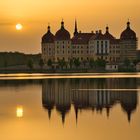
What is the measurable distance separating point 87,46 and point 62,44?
526cm

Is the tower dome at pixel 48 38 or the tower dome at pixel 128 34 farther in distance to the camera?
the tower dome at pixel 128 34

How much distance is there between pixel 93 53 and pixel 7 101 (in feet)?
265

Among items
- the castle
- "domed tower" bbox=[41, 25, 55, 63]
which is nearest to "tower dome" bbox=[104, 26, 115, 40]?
the castle

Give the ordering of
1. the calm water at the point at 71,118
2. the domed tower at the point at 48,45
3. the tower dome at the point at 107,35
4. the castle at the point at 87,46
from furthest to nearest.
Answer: the domed tower at the point at 48,45, the tower dome at the point at 107,35, the castle at the point at 87,46, the calm water at the point at 71,118

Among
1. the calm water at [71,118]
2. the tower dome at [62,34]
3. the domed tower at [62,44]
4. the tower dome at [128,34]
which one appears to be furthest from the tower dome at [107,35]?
the calm water at [71,118]

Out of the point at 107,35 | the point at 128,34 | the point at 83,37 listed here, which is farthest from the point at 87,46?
the point at 128,34

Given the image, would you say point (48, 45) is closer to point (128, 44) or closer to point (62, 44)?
point (62, 44)

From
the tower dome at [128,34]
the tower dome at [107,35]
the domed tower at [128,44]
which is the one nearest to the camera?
the tower dome at [107,35]

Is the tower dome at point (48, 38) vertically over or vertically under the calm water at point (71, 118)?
over

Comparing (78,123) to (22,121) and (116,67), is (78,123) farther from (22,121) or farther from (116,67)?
(116,67)

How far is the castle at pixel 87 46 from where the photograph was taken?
335 feet

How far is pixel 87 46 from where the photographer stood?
10512 cm

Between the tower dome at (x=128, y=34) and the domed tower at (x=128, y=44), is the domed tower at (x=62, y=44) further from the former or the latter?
the tower dome at (x=128, y=34)

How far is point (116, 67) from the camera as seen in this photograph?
82875mm
